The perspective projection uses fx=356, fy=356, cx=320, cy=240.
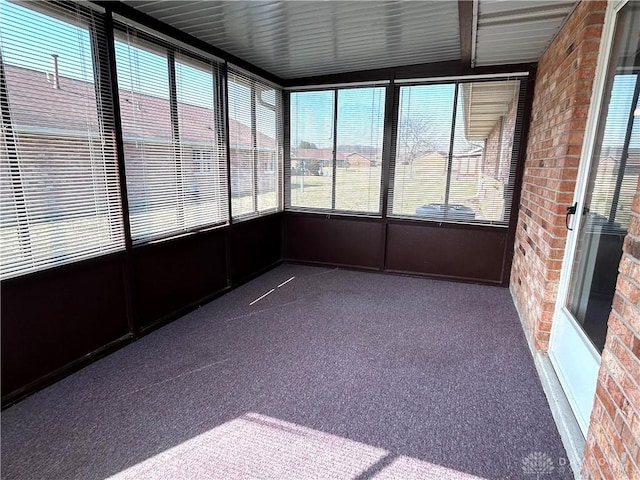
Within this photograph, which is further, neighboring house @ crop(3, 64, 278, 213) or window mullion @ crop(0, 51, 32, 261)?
neighboring house @ crop(3, 64, 278, 213)

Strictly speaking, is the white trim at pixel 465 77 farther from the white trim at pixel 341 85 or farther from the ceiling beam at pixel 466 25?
the ceiling beam at pixel 466 25

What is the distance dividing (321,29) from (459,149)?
80.3 inches

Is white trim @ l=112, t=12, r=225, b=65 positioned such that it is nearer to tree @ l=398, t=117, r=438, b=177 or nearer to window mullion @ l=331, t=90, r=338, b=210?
window mullion @ l=331, t=90, r=338, b=210

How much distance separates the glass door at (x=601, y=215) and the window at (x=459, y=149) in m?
1.82

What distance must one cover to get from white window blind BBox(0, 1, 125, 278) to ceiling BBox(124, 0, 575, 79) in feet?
1.94

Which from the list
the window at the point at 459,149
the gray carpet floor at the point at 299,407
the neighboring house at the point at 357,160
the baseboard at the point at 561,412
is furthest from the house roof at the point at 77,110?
the baseboard at the point at 561,412

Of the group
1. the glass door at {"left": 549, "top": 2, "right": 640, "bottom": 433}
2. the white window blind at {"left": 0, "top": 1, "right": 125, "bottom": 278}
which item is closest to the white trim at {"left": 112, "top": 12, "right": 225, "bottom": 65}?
the white window blind at {"left": 0, "top": 1, "right": 125, "bottom": 278}

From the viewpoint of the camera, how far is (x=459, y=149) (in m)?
4.06

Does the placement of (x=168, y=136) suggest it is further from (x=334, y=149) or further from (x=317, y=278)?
(x=317, y=278)

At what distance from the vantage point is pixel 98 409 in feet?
6.63

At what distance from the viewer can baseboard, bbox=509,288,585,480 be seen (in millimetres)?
1650

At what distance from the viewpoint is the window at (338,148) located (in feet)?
14.4

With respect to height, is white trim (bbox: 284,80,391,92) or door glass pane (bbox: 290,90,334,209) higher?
white trim (bbox: 284,80,391,92)

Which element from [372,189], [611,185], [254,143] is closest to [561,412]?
[611,185]
